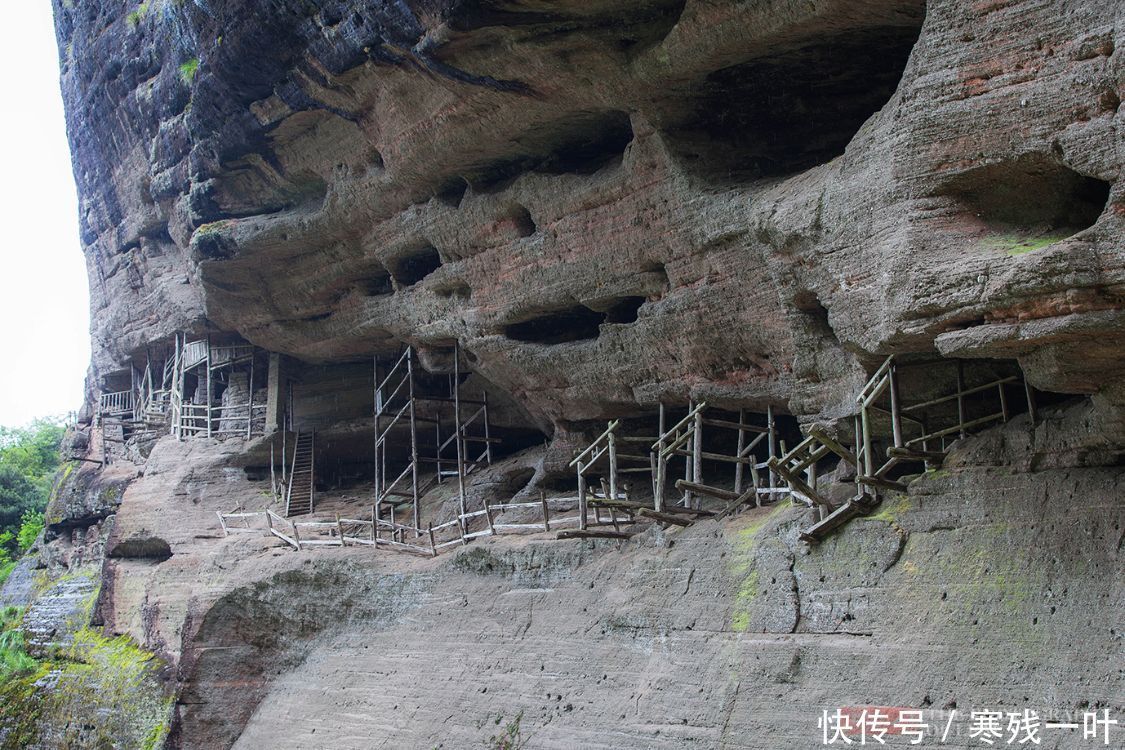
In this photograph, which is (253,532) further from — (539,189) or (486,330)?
(539,189)

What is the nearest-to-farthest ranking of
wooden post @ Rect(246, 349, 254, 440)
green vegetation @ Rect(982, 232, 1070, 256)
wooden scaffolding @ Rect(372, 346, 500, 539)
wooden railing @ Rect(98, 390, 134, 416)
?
green vegetation @ Rect(982, 232, 1070, 256) → wooden scaffolding @ Rect(372, 346, 500, 539) → wooden post @ Rect(246, 349, 254, 440) → wooden railing @ Rect(98, 390, 134, 416)

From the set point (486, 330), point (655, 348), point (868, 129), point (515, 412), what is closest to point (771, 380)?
point (655, 348)

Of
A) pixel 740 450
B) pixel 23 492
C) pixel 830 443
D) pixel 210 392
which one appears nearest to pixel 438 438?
pixel 210 392

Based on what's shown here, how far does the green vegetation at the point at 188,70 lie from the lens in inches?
653

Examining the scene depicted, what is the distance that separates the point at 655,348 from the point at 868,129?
4366mm

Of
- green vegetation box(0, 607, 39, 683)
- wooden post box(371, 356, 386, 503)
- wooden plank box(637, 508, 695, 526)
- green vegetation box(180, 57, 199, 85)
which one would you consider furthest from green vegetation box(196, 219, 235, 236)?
wooden plank box(637, 508, 695, 526)

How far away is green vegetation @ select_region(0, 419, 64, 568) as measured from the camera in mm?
25875

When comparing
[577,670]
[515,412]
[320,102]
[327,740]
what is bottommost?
[327,740]

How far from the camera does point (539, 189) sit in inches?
549

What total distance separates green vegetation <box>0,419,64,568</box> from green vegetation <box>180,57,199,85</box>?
36.8 feet

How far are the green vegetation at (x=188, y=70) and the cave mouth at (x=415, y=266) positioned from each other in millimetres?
3961

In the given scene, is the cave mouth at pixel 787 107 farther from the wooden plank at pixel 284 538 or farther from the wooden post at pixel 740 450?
the wooden plank at pixel 284 538

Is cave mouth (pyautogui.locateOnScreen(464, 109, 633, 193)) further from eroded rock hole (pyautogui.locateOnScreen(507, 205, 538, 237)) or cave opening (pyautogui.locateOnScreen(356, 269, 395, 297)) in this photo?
cave opening (pyautogui.locateOnScreen(356, 269, 395, 297))

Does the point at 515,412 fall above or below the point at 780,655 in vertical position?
above
